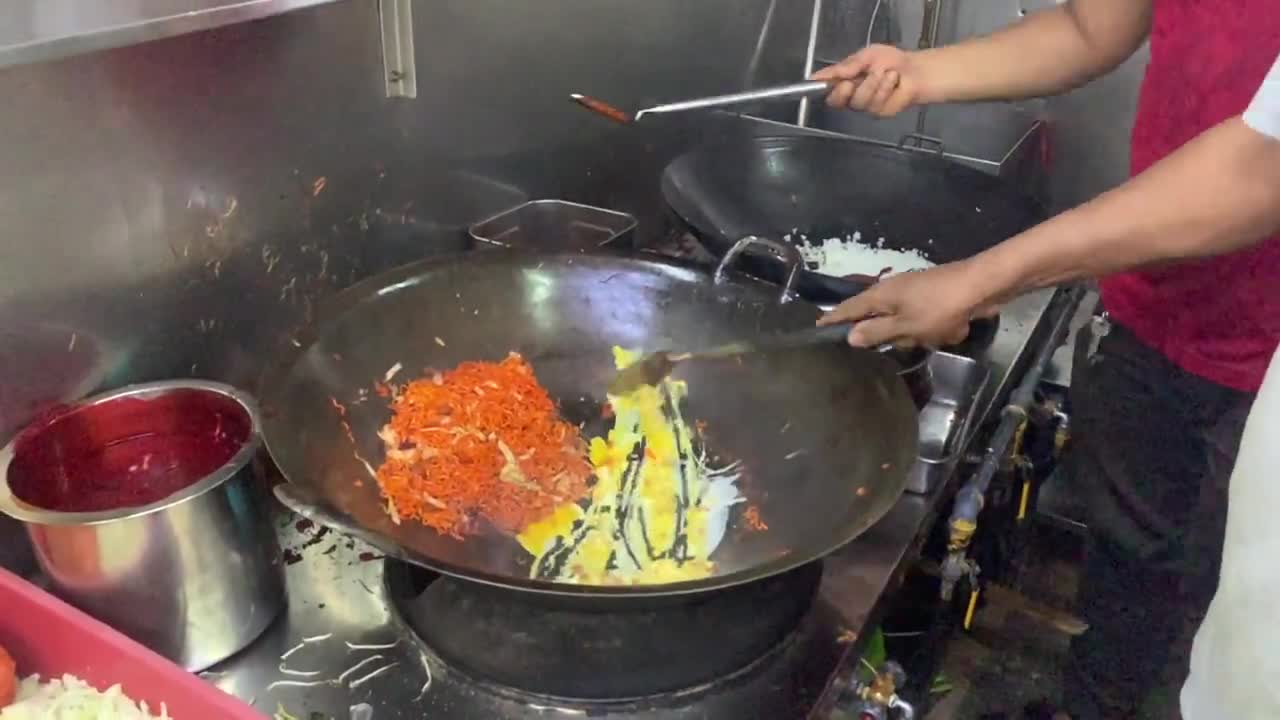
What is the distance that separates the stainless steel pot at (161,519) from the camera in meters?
0.86

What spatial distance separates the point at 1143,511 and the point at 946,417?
34 cm

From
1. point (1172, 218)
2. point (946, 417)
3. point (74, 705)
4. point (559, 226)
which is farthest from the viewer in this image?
point (559, 226)

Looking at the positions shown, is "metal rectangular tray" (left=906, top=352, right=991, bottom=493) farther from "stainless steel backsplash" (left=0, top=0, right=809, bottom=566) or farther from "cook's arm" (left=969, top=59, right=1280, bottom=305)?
"stainless steel backsplash" (left=0, top=0, right=809, bottom=566)

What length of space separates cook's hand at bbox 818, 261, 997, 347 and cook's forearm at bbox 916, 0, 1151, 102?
458 millimetres

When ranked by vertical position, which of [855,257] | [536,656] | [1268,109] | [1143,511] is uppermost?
[1268,109]

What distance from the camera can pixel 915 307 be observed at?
1103mm

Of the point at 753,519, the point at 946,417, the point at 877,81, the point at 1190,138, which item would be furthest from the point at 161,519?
the point at 1190,138

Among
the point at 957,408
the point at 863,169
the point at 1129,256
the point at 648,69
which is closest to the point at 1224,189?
the point at 1129,256

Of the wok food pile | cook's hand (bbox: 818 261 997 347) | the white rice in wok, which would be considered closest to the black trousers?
the white rice in wok

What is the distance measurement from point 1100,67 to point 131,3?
1.22m

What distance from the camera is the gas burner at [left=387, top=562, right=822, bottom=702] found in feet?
2.99

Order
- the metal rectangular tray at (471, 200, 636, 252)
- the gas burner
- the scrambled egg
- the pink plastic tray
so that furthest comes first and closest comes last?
1. the metal rectangular tray at (471, 200, 636, 252)
2. the scrambled egg
3. the gas burner
4. the pink plastic tray

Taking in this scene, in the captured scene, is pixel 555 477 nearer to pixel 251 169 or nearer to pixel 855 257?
pixel 251 169

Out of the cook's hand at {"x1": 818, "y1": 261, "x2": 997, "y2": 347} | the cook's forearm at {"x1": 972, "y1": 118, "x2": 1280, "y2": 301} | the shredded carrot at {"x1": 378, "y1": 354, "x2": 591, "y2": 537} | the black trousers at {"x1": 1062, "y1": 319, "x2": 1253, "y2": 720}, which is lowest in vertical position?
the black trousers at {"x1": 1062, "y1": 319, "x2": 1253, "y2": 720}
